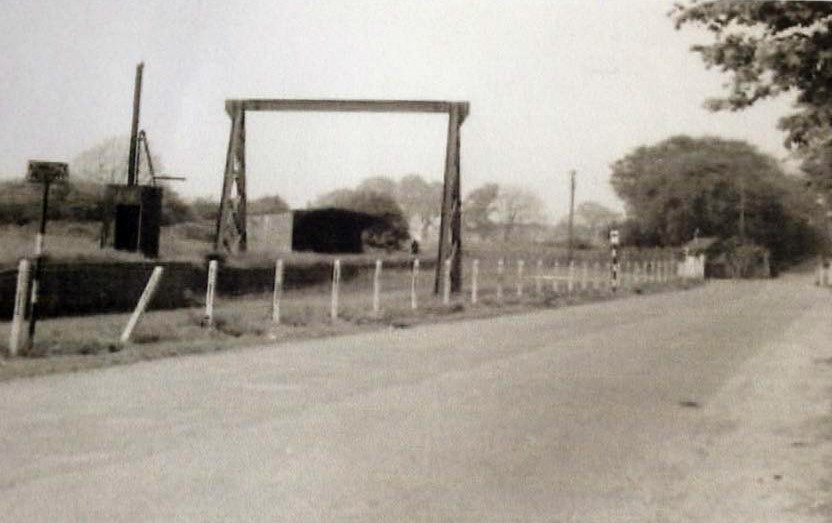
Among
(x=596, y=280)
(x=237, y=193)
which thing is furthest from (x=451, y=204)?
(x=596, y=280)

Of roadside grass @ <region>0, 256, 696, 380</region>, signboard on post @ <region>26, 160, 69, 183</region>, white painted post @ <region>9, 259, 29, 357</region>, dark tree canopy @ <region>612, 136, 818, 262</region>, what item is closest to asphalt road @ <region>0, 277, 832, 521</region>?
roadside grass @ <region>0, 256, 696, 380</region>

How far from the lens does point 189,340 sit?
400 inches

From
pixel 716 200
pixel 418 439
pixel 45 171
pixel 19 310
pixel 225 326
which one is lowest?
pixel 418 439

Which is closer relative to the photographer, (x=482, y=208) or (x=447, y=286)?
(x=447, y=286)

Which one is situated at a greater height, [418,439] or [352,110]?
[352,110]

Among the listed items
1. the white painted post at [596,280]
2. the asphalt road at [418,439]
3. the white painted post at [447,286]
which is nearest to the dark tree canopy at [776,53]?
the asphalt road at [418,439]

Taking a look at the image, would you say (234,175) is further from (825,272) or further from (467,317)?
(825,272)

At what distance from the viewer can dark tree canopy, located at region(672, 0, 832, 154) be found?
5789 millimetres

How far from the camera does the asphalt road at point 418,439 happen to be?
394 centimetres

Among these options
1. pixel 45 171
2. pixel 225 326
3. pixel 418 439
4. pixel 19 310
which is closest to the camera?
pixel 418 439

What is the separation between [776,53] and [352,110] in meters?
14.7

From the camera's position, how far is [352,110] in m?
19.8

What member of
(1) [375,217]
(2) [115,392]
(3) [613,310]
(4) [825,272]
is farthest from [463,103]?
(4) [825,272]

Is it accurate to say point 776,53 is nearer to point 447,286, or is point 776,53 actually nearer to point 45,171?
point 45,171
